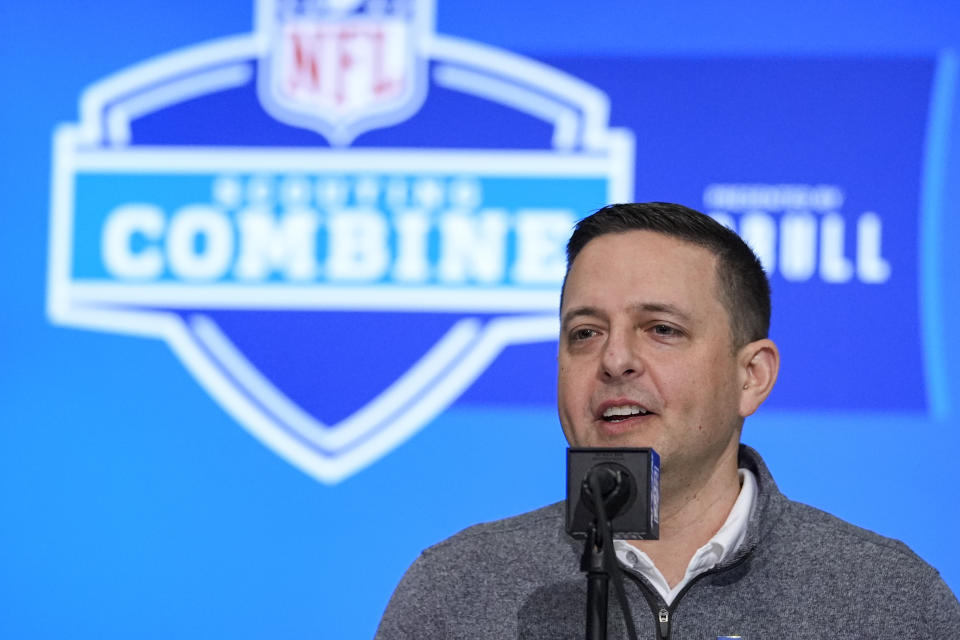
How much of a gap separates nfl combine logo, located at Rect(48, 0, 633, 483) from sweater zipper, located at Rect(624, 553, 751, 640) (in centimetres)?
118

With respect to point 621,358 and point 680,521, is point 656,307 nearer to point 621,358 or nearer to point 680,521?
point 621,358

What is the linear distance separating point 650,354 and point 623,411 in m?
0.10

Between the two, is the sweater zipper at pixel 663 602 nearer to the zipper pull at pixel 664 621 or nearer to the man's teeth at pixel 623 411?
the zipper pull at pixel 664 621

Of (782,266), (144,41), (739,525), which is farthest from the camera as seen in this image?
(144,41)

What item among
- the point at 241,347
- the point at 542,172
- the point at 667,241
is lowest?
the point at 241,347

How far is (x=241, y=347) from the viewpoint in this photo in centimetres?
306

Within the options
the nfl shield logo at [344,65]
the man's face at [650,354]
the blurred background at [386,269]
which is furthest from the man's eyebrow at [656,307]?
the nfl shield logo at [344,65]

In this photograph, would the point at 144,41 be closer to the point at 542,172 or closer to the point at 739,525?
the point at 542,172

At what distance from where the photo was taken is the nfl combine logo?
3.03 meters

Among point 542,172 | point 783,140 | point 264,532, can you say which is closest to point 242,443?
point 264,532

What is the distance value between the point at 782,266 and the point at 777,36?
60 cm

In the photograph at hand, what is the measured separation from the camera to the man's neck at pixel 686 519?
1.97 meters

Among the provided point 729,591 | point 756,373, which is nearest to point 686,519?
point 729,591

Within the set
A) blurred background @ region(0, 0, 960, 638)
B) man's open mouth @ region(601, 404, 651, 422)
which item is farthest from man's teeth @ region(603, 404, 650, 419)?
blurred background @ region(0, 0, 960, 638)
